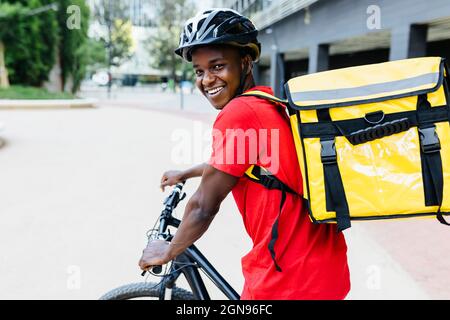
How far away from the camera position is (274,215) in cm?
140

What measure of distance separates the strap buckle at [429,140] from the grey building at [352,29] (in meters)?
3.02

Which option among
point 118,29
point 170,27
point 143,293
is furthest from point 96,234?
point 118,29

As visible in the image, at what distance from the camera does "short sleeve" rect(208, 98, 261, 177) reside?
4.22 ft

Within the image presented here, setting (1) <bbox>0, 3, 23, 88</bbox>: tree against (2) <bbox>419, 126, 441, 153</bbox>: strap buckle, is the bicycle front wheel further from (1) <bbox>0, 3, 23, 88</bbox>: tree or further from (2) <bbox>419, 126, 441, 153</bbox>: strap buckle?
(1) <bbox>0, 3, 23, 88</bbox>: tree

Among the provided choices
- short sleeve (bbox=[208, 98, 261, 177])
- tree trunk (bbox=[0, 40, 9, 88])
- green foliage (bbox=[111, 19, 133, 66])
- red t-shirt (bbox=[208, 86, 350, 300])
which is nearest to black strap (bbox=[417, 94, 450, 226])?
red t-shirt (bbox=[208, 86, 350, 300])

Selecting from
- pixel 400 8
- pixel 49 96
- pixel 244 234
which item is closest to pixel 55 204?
pixel 244 234

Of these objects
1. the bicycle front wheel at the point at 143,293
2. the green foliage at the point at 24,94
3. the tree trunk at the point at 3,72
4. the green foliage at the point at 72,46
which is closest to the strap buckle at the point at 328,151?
the bicycle front wheel at the point at 143,293

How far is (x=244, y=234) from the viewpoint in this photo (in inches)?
189

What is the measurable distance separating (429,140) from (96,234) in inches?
157

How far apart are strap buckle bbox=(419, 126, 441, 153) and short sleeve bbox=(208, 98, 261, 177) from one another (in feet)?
1.55

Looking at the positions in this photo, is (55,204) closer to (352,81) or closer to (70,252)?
(70,252)

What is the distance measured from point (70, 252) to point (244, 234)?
1.83 m

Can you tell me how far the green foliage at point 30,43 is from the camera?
26.0 meters
